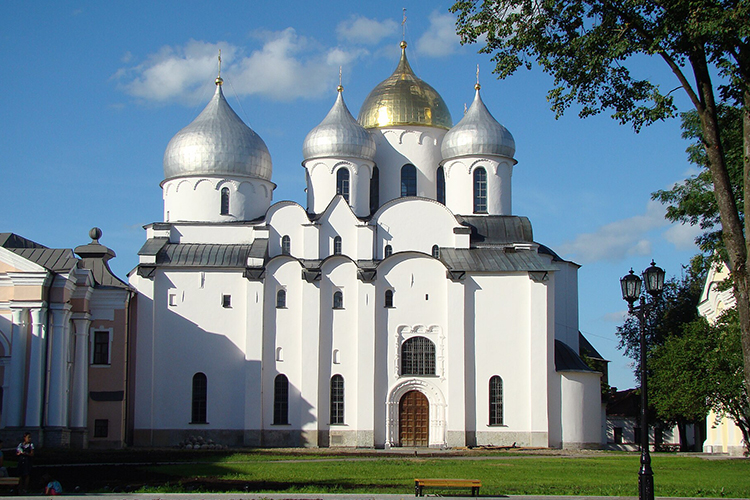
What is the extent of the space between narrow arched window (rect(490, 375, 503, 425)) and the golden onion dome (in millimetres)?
13186

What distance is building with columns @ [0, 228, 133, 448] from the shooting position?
107 ft

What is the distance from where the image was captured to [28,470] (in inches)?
736

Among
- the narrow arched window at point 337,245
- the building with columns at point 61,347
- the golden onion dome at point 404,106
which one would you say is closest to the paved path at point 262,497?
the building with columns at point 61,347

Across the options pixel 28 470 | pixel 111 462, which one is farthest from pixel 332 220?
pixel 28 470

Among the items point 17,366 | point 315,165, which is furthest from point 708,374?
point 17,366

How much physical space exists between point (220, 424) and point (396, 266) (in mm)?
9419

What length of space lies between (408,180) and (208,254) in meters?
10.4

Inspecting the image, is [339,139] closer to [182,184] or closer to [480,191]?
[480,191]

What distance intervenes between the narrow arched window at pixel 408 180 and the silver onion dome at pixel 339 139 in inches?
73.4

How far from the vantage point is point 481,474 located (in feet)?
75.4

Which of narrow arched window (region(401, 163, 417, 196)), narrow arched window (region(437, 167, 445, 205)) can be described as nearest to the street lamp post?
narrow arched window (region(401, 163, 417, 196))

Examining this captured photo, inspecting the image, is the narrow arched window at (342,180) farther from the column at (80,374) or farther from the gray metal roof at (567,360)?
the column at (80,374)

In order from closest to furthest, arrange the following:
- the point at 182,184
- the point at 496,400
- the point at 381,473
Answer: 1. the point at 381,473
2. the point at 496,400
3. the point at 182,184

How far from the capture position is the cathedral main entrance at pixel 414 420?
39219mm
